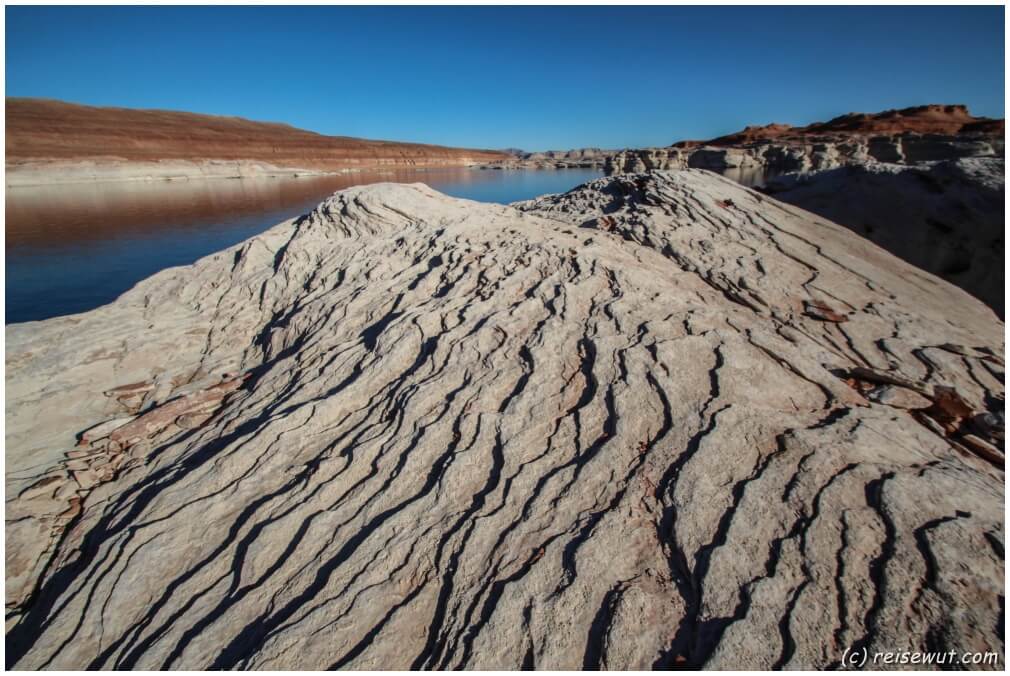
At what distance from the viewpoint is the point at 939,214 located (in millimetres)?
8281

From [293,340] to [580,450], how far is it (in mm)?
4708

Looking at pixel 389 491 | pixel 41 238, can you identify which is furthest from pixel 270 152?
pixel 389 491

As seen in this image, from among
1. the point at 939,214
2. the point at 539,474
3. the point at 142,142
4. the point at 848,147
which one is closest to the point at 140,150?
the point at 142,142

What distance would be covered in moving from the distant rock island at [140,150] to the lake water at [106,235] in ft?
28.9

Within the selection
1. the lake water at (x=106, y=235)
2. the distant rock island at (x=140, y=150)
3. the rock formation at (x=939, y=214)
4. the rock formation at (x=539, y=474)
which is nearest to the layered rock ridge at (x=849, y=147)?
the rock formation at (x=939, y=214)

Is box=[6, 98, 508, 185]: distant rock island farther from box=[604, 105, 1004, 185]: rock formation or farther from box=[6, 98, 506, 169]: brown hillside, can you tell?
box=[604, 105, 1004, 185]: rock formation

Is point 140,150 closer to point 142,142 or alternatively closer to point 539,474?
point 142,142

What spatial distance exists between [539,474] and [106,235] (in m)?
21.9

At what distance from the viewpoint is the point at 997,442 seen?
3299mm

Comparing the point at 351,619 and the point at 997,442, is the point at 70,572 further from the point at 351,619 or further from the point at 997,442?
the point at 997,442

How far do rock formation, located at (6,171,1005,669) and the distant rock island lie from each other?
156ft

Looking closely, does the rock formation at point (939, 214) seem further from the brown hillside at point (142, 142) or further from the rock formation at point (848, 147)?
the brown hillside at point (142, 142)

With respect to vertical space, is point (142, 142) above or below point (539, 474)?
above

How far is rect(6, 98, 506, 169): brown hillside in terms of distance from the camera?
4088cm
